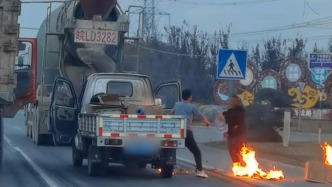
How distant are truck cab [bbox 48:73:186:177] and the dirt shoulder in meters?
4.93

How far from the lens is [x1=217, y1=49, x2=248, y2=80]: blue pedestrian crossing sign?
78.3 feet

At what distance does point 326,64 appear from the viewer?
25.7m

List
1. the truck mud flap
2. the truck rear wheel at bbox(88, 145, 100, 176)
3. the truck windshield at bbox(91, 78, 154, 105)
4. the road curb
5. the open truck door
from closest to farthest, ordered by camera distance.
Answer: the road curb, the truck mud flap, the truck rear wheel at bbox(88, 145, 100, 176), the truck windshield at bbox(91, 78, 154, 105), the open truck door

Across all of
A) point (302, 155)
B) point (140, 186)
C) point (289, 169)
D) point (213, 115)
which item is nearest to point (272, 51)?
point (213, 115)

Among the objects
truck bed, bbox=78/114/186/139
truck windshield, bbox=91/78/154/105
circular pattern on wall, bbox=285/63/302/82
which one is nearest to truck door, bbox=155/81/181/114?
truck windshield, bbox=91/78/154/105

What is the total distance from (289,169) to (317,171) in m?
4.06

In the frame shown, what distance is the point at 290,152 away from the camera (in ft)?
97.7

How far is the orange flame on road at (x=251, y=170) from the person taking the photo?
2106 centimetres

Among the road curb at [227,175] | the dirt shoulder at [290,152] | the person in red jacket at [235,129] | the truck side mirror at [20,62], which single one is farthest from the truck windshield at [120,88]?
the dirt shoulder at [290,152]

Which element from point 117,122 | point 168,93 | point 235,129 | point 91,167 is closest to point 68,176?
point 91,167

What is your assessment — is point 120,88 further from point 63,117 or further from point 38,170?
point 38,170

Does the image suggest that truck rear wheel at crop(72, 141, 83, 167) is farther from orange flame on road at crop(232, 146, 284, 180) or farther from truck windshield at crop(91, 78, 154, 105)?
orange flame on road at crop(232, 146, 284, 180)

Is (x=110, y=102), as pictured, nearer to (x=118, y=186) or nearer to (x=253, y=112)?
(x=118, y=186)

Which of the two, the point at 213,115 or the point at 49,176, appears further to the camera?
the point at 213,115
